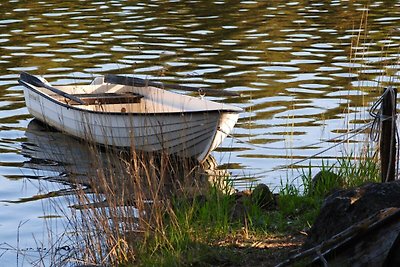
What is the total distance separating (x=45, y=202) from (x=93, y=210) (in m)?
3.80

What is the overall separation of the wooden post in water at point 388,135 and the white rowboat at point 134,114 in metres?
3.57

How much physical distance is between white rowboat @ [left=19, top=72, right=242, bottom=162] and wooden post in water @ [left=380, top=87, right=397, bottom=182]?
3572 millimetres

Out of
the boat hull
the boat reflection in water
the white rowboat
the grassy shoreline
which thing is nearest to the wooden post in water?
the grassy shoreline

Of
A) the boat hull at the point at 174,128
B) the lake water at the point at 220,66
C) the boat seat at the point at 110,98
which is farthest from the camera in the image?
the boat seat at the point at 110,98

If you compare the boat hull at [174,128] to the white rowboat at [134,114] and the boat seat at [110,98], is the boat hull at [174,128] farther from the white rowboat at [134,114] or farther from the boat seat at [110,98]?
the boat seat at [110,98]

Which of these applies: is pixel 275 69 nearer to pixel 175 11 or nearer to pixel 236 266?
pixel 175 11

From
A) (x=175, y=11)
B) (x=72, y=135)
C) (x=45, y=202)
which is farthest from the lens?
(x=175, y=11)

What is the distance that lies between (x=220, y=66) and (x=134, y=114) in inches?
293

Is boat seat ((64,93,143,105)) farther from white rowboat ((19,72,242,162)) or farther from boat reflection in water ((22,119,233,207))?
boat reflection in water ((22,119,233,207))

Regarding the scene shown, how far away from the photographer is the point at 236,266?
25.1ft

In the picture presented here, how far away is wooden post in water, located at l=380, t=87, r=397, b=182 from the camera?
8469 millimetres

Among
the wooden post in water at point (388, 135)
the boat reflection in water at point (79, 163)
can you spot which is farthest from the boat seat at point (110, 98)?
the wooden post in water at point (388, 135)

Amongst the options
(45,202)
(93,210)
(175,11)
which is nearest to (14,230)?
(45,202)

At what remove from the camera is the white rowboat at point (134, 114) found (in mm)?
13086
